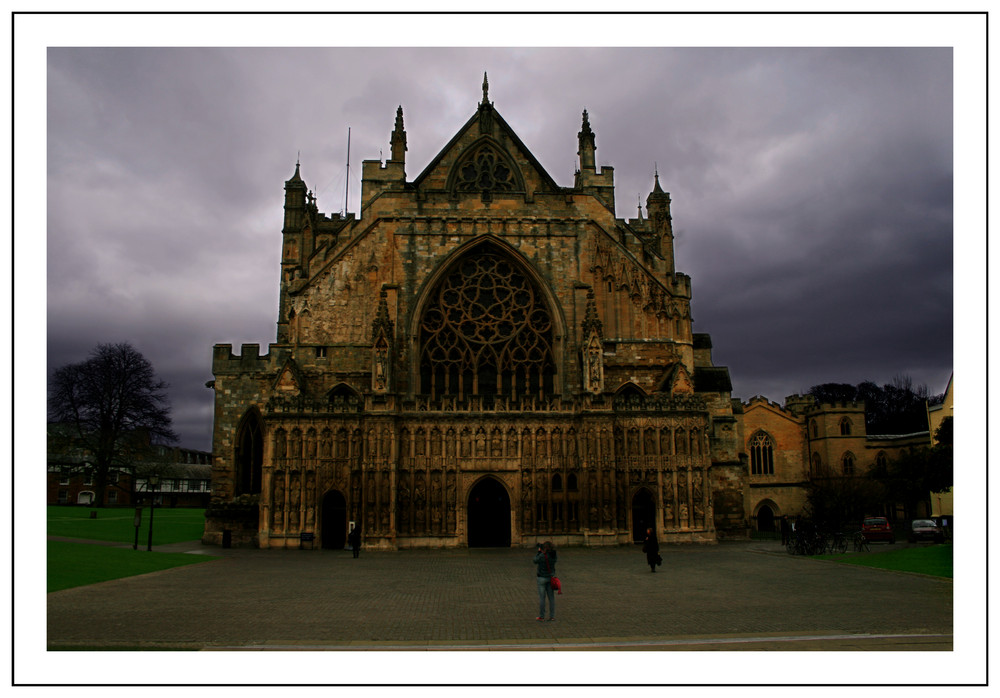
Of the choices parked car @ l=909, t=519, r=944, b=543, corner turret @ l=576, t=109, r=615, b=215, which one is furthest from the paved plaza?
corner turret @ l=576, t=109, r=615, b=215

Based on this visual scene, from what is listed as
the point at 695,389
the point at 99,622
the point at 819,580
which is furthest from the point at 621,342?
the point at 99,622

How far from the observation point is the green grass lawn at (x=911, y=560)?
19252mm

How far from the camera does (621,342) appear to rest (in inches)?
1394

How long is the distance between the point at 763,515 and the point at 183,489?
253 feet

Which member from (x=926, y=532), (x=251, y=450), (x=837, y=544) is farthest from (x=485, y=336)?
(x=926, y=532)

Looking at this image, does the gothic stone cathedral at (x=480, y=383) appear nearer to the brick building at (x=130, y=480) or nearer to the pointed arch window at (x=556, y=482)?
the pointed arch window at (x=556, y=482)

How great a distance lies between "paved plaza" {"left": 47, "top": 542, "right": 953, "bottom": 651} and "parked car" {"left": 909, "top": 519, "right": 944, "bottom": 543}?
15011mm

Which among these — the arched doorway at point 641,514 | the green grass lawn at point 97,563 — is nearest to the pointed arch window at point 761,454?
the arched doorway at point 641,514

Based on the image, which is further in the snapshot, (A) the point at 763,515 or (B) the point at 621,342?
(A) the point at 763,515

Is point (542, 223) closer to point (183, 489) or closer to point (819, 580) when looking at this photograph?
point (819, 580)

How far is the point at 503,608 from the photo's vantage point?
544 inches

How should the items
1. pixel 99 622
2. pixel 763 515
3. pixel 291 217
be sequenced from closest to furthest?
pixel 99 622
pixel 291 217
pixel 763 515

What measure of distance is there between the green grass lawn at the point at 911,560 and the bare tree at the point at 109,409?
44755 mm

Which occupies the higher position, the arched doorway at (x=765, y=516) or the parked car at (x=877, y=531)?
the parked car at (x=877, y=531)
